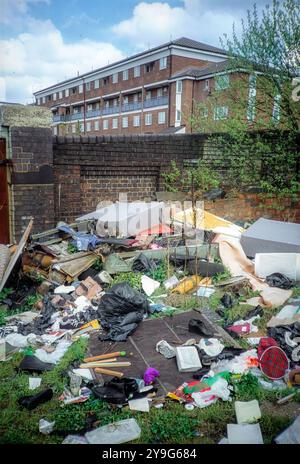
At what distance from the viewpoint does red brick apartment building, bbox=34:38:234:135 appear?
1366 inches

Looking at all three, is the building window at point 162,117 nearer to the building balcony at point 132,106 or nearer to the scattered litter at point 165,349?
the building balcony at point 132,106

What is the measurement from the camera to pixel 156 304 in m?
4.98

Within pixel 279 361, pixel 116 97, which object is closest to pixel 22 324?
pixel 279 361

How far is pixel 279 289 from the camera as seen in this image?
5238mm

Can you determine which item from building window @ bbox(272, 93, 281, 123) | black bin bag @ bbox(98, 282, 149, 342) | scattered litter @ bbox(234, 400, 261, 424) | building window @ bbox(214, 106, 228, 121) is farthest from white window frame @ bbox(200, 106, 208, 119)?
scattered litter @ bbox(234, 400, 261, 424)

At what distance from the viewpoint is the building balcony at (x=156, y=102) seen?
37.5 metres

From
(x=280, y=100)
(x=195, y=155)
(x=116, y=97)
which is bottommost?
(x=195, y=155)

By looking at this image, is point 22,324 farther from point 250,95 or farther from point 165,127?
point 165,127

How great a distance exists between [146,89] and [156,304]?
134ft

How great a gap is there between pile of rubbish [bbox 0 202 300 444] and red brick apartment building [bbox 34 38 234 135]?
24.6 metres

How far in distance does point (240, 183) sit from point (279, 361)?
6.16 metres

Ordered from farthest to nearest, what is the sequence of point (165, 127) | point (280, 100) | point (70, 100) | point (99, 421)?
point (70, 100) → point (165, 127) → point (280, 100) → point (99, 421)

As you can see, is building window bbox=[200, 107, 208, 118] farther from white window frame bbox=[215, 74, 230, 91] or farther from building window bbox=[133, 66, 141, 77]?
building window bbox=[133, 66, 141, 77]
